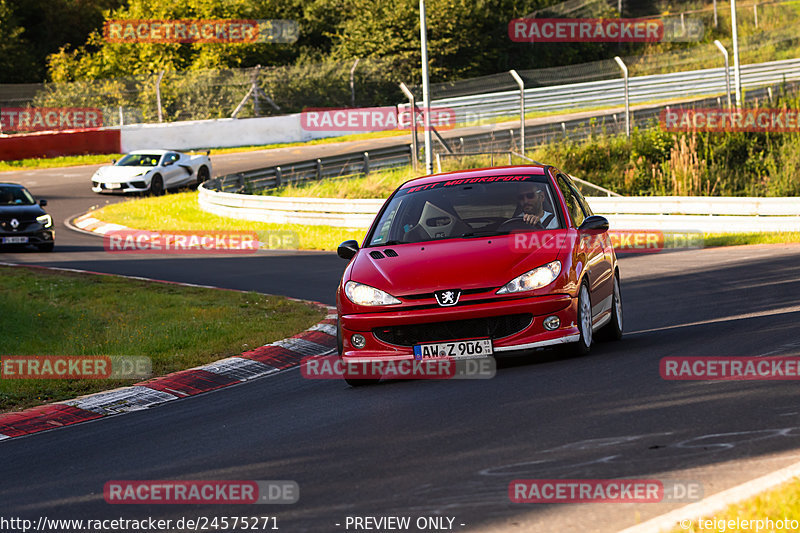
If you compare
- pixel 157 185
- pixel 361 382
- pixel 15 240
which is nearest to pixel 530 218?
pixel 361 382

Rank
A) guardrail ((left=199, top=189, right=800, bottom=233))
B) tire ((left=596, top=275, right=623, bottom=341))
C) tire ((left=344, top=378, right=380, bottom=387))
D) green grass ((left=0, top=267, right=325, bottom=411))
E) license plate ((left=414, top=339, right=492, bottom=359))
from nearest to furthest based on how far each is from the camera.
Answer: license plate ((left=414, top=339, right=492, bottom=359)) < tire ((left=344, top=378, right=380, bottom=387)) < tire ((left=596, top=275, right=623, bottom=341)) < green grass ((left=0, top=267, right=325, bottom=411)) < guardrail ((left=199, top=189, right=800, bottom=233))

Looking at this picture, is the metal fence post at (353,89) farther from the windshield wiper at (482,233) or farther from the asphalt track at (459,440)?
the windshield wiper at (482,233)

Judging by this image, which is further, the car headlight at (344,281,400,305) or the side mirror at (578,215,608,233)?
the side mirror at (578,215,608,233)

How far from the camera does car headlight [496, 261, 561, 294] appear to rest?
8.36m

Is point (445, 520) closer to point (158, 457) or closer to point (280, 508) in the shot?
point (280, 508)

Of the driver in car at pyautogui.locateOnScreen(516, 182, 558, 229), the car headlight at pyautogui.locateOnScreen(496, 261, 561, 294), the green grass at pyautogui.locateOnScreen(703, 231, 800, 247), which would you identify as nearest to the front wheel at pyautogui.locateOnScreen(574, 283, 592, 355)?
the car headlight at pyautogui.locateOnScreen(496, 261, 561, 294)

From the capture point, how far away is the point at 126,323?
13211 millimetres

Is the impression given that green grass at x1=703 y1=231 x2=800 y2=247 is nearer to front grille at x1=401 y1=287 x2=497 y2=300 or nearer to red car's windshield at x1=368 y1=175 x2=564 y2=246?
red car's windshield at x1=368 y1=175 x2=564 y2=246

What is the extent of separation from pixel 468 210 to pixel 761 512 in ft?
18.1

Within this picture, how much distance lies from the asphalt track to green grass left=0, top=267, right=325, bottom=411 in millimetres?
1361

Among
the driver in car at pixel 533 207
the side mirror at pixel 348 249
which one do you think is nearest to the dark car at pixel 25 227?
the side mirror at pixel 348 249

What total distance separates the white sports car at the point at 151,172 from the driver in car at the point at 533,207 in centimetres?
2596

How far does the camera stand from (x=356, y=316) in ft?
28.2

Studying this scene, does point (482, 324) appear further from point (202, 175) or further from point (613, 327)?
point (202, 175)
